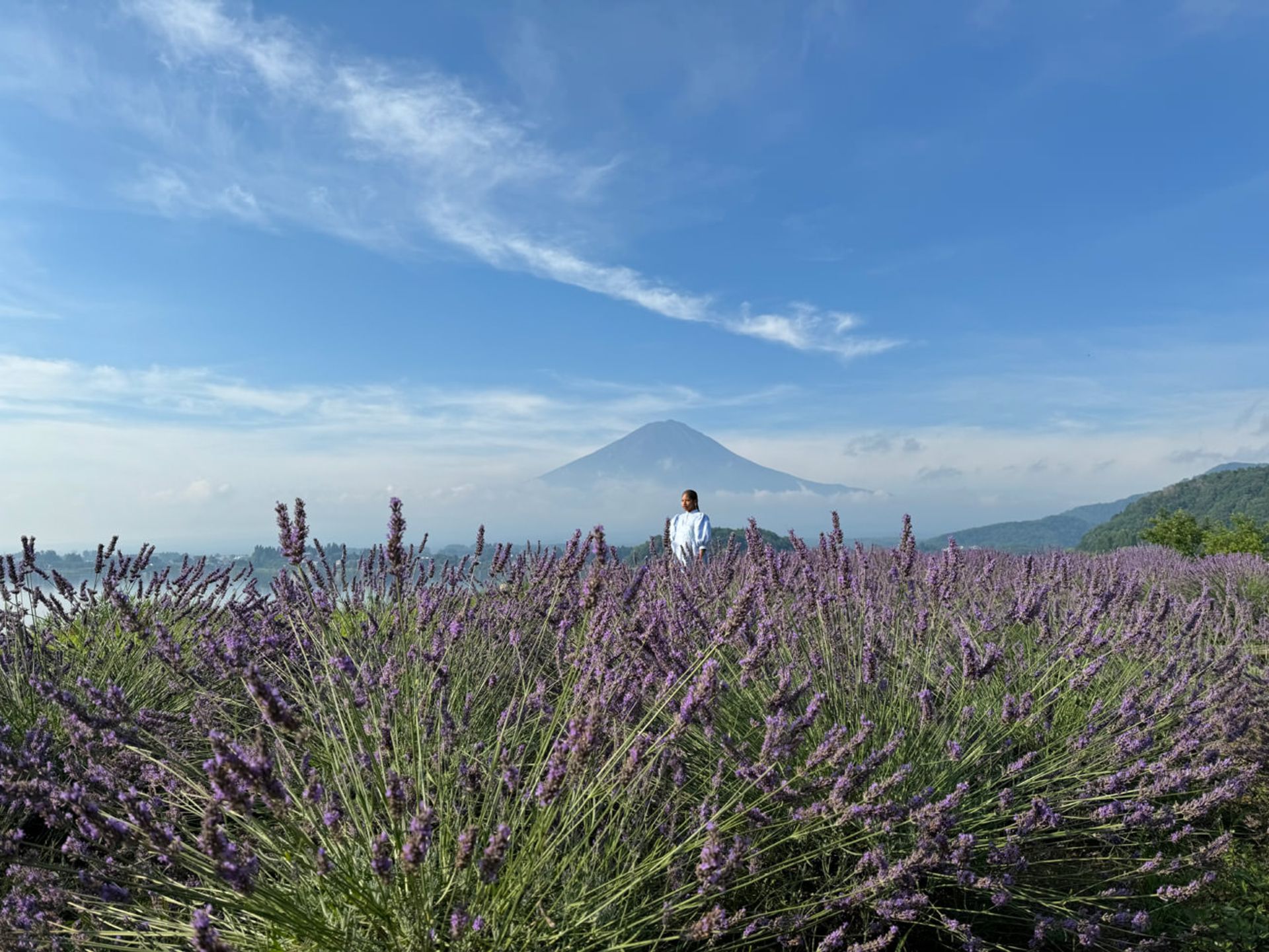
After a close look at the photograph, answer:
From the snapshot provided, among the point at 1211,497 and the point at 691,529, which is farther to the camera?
the point at 1211,497

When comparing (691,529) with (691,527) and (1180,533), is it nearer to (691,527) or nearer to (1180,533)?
(691,527)

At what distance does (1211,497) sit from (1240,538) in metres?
41.3

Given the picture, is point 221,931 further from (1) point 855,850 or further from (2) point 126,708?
(1) point 855,850

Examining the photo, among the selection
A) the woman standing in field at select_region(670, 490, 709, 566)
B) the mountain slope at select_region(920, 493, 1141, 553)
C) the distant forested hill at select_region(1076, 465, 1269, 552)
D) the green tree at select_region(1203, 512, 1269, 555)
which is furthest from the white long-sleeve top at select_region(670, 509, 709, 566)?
the mountain slope at select_region(920, 493, 1141, 553)

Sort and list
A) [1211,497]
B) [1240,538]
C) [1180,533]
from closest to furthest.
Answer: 1. [1240,538]
2. [1180,533]
3. [1211,497]

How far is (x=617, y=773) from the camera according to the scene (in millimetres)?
1867

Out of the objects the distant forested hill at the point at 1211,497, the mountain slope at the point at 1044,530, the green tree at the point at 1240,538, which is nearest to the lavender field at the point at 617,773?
the green tree at the point at 1240,538

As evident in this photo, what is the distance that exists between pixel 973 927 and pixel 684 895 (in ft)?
3.07

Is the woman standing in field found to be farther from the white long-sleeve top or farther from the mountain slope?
the mountain slope

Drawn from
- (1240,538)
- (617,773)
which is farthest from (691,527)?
(1240,538)

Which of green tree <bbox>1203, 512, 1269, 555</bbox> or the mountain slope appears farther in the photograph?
the mountain slope

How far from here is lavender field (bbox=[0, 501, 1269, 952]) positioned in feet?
4.68

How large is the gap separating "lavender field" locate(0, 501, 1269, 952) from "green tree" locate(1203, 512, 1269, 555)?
12.2 meters

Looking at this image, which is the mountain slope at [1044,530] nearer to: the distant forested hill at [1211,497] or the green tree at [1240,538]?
the distant forested hill at [1211,497]
